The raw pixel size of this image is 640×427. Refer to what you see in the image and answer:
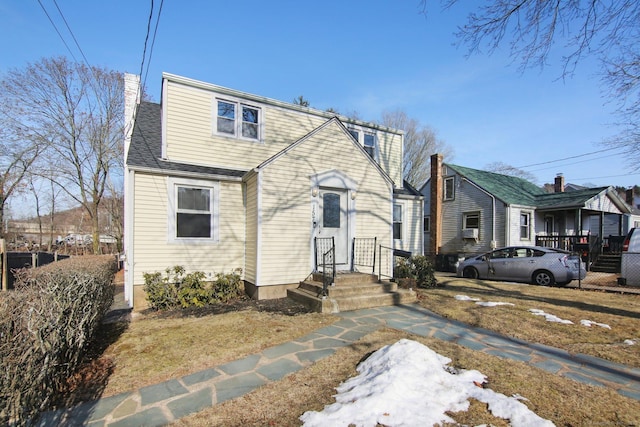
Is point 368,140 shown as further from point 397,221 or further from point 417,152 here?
point 417,152

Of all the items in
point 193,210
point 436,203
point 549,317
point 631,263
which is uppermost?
point 436,203

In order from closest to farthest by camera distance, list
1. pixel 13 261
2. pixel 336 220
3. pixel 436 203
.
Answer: pixel 336 220 → pixel 13 261 → pixel 436 203

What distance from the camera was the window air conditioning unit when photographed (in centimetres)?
1803

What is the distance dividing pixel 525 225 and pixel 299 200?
1567cm

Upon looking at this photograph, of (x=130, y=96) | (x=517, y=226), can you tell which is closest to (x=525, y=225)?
(x=517, y=226)

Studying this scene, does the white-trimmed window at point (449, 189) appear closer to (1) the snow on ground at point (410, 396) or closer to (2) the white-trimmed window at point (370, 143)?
(2) the white-trimmed window at point (370, 143)

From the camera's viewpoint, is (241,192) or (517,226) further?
(517,226)

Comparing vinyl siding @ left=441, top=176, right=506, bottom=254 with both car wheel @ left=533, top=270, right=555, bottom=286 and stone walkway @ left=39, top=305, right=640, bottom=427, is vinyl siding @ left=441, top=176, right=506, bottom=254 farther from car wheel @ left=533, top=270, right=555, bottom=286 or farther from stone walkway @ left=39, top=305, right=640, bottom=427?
stone walkway @ left=39, top=305, right=640, bottom=427

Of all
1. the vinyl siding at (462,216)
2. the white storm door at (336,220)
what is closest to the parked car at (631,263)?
the vinyl siding at (462,216)

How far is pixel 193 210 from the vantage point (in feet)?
27.3

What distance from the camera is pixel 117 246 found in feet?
73.8

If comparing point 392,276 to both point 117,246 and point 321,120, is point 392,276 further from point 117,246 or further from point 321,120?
point 117,246

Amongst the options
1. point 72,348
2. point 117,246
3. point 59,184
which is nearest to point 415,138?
point 117,246

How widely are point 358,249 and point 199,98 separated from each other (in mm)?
6272
